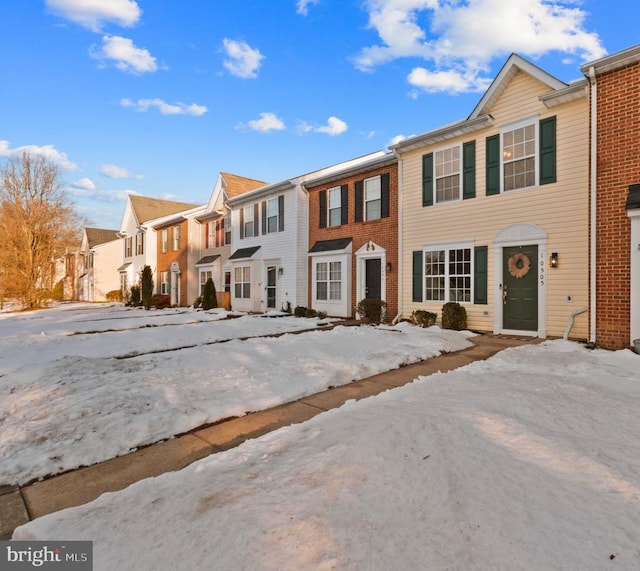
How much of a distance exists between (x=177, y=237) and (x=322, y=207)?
12927 millimetres

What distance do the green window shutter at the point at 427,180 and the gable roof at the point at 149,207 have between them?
2379 centimetres

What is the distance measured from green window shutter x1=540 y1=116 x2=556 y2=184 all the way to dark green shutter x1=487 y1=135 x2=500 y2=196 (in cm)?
106

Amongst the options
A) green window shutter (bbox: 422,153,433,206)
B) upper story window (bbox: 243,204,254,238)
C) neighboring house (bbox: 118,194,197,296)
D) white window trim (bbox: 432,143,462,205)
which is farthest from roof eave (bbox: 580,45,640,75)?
neighboring house (bbox: 118,194,197,296)

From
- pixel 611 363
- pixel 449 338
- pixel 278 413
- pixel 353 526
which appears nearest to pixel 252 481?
pixel 353 526

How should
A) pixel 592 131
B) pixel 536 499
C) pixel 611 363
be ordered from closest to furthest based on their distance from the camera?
pixel 536 499, pixel 611 363, pixel 592 131

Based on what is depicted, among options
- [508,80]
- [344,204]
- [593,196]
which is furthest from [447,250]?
[344,204]

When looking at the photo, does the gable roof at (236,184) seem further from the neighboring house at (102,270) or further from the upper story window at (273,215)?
the neighboring house at (102,270)

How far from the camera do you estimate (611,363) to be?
19.1ft

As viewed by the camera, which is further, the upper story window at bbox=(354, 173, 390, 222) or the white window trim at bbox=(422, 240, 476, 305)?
the upper story window at bbox=(354, 173, 390, 222)

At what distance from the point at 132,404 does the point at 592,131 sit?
32.4ft

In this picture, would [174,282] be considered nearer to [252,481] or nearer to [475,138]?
[475,138]

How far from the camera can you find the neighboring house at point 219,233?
66.2ft

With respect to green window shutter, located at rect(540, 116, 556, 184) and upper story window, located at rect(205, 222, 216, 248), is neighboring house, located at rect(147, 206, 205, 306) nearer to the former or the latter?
upper story window, located at rect(205, 222, 216, 248)

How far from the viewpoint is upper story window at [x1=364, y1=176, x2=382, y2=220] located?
12.9m
